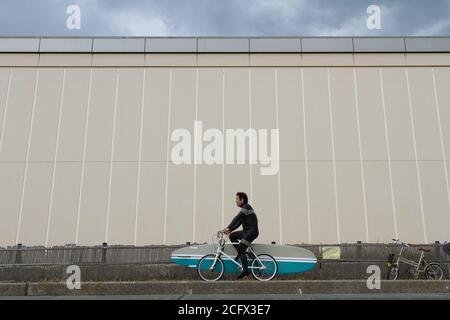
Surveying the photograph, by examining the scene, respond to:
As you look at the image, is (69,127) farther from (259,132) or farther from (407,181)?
(407,181)

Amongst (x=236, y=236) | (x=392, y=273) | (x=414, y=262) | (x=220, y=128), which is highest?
(x=220, y=128)

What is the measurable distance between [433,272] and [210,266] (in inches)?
224

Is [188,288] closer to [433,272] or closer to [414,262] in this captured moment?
[414,262]

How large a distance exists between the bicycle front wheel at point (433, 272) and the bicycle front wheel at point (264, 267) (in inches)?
171

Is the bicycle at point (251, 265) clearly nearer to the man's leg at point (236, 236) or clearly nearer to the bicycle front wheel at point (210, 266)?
the bicycle front wheel at point (210, 266)

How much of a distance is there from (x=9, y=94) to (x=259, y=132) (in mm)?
9797

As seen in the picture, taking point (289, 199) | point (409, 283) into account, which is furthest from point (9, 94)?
point (409, 283)

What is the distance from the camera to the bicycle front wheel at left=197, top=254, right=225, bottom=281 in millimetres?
8375

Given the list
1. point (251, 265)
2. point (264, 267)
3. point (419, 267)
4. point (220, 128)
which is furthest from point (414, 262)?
point (220, 128)

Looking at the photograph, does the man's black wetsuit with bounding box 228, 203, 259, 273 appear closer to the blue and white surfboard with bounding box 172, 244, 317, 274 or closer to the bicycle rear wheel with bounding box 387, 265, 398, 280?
the blue and white surfboard with bounding box 172, 244, 317, 274

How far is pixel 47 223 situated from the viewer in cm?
1484

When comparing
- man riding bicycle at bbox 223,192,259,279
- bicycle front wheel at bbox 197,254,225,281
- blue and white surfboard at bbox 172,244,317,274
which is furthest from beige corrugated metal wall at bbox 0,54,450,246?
man riding bicycle at bbox 223,192,259,279

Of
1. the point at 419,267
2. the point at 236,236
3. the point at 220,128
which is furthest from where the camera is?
the point at 220,128

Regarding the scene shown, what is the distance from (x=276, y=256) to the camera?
8609 mm
